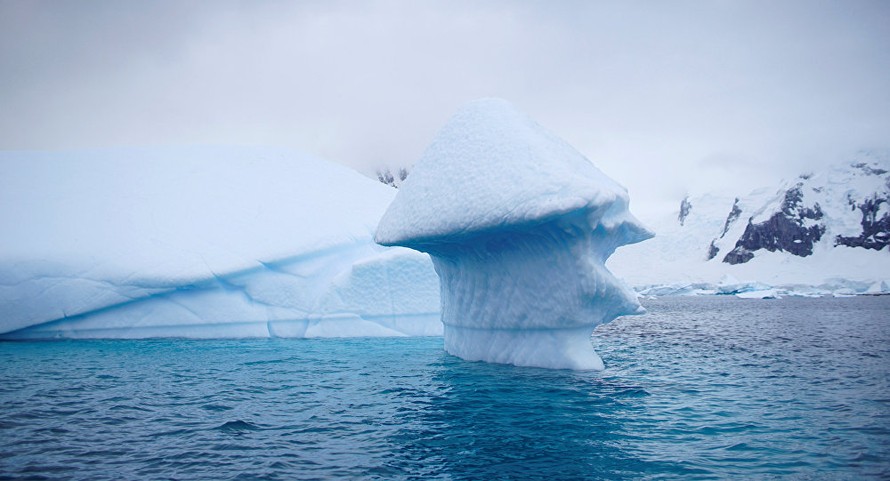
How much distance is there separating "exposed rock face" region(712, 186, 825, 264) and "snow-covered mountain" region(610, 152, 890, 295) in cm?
15

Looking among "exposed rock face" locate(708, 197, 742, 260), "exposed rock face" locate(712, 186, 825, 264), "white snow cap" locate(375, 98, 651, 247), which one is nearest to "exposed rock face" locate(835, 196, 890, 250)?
"exposed rock face" locate(712, 186, 825, 264)

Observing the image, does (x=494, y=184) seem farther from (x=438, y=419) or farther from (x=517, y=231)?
(x=438, y=419)

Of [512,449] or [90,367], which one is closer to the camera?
[512,449]

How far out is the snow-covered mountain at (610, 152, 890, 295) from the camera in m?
97.4

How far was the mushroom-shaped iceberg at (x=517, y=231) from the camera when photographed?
29.2 ft

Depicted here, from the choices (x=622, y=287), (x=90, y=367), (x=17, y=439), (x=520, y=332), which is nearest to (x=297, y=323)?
(x=90, y=367)

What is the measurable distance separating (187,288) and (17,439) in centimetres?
1090

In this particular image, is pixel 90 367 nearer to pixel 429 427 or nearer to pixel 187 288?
pixel 187 288

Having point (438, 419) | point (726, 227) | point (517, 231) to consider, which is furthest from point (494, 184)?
point (726, 227)

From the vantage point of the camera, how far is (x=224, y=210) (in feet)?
62.5

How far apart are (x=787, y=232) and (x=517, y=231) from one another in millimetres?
113629

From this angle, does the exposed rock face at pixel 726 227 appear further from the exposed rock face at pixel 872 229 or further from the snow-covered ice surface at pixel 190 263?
the snow-covered ice surface at pixel 190 263

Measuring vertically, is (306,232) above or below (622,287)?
above

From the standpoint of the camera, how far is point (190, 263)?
16094 millimetres
